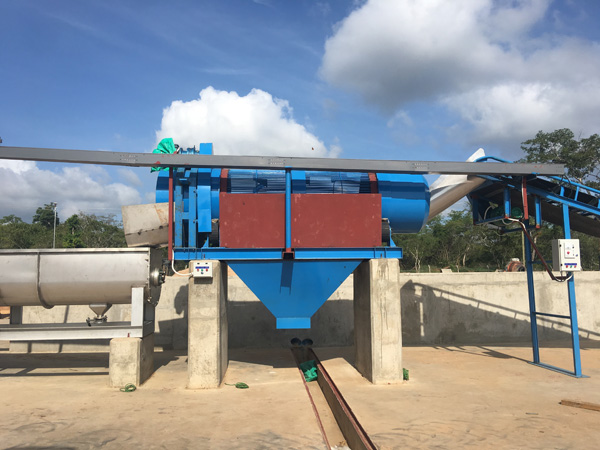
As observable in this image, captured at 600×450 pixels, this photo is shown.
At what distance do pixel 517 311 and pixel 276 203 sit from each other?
948 cm

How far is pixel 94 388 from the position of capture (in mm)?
8445

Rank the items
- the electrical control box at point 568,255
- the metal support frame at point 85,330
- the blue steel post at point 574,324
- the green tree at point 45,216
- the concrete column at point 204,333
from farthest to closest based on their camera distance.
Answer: the green tree at point 45,216 → the electrical control box at point 568,255 → the blue steel post at point 574,324 → the metal support frame at point 85,330 → the concrete column at point 204,333

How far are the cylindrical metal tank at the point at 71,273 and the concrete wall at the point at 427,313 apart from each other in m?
3.80

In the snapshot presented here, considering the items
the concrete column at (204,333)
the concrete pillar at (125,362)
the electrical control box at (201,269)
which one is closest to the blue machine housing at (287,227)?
the electrical control box at (201,269)

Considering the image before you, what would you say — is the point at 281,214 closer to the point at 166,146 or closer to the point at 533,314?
the point at 166,146

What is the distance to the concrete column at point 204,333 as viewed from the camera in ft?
27.2

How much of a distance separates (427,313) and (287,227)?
22.7 ft

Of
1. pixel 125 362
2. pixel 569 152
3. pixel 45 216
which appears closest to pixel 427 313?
pixel 125 362

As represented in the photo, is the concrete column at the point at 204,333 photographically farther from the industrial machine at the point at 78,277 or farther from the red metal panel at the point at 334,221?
the red metal panel at the point at 334,221

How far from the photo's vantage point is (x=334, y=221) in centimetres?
885

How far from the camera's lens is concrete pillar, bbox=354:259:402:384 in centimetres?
849

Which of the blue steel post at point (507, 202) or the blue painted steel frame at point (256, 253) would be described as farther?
the blue steel post at point (507, 202)

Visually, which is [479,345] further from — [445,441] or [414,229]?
[445,441]

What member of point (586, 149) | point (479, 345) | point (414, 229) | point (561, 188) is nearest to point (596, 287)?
point (479, 345)
